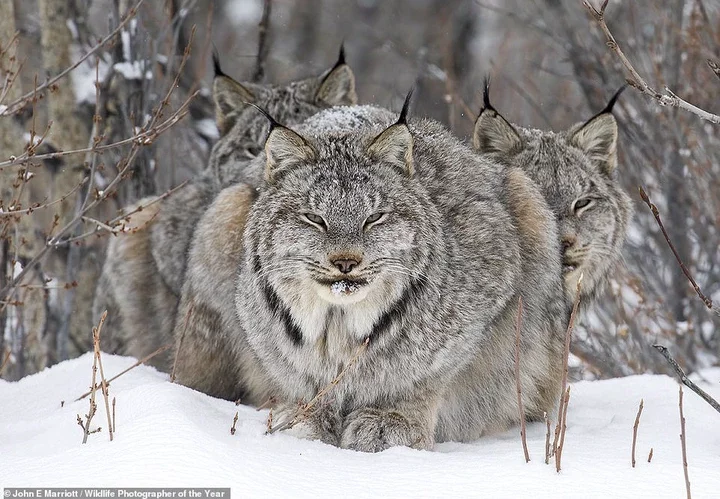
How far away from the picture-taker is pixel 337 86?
7418mm

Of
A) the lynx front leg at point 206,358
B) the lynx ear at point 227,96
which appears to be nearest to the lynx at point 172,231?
the lynx ear at point 227,96

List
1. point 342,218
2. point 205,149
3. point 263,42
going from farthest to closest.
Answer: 1. point 205,149
2. point 263,42
3. point 342,218

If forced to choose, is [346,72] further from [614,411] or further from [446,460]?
[446,460]

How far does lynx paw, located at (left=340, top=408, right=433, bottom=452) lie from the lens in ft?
15.9

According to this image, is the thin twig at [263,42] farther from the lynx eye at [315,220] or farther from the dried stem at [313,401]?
the dried stem at [313,401]

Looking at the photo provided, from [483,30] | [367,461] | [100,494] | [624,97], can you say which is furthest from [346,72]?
[483,30]

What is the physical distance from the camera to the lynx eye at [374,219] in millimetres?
4762

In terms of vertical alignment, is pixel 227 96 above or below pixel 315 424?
above

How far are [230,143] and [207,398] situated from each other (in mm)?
2433

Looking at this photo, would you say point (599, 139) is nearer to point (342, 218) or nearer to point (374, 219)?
point (374, 219)

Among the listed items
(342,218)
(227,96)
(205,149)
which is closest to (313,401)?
(342,218)

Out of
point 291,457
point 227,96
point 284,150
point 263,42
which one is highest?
point 263,42

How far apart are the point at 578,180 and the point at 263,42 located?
391 cm

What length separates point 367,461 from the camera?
4445 mm
